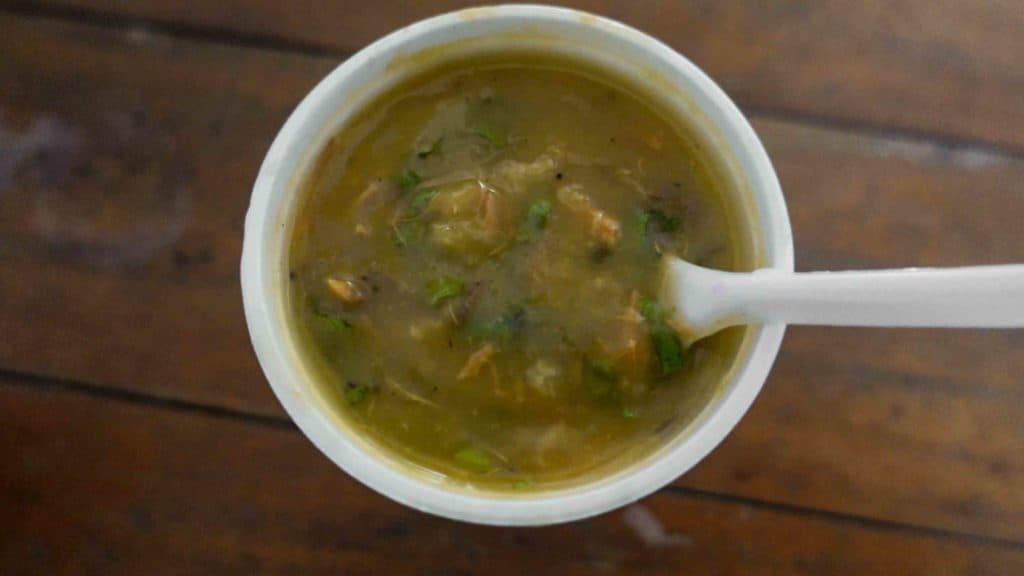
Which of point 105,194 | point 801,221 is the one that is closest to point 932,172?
point 801,221

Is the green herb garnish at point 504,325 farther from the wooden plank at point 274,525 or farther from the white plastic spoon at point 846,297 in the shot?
the wooden plank at point 274,525

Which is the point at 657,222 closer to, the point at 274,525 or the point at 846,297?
the point at 846,297

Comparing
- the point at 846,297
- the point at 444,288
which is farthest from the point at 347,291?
the point at 846,297

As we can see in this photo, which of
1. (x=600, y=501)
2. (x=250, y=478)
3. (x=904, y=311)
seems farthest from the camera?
(x=250, y=478)

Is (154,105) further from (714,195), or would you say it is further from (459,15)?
(714,195)

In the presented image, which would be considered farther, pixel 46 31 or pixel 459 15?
pixel 46 31

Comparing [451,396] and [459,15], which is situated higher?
[459,15]

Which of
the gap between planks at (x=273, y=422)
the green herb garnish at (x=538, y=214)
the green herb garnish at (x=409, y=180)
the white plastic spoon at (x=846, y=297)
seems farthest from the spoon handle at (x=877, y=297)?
the gap between planks at (x=273, y=422)
